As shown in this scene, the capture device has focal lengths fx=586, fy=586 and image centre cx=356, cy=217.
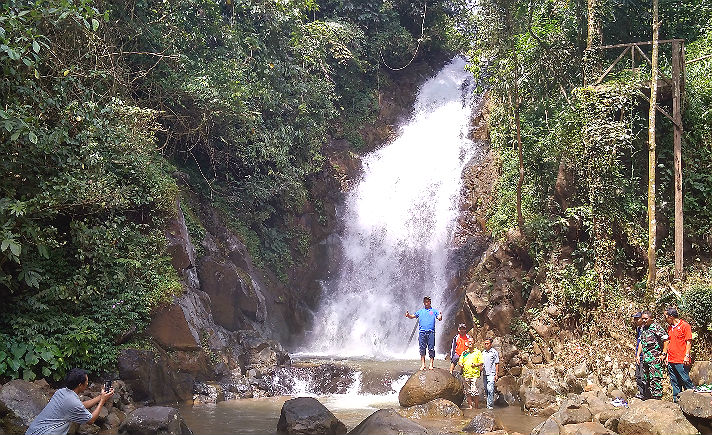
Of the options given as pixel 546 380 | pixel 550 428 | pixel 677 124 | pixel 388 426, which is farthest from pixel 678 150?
pixel 388 426

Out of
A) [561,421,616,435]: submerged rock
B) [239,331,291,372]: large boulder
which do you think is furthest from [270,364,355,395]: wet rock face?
[561,421,616,435]: submerged rock

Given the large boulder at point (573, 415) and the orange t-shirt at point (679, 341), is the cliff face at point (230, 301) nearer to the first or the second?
the large boulder at point (573, 415)

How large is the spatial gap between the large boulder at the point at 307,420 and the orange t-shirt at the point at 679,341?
207 inches

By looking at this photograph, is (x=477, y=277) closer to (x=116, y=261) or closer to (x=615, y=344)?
(x=615, y=344)

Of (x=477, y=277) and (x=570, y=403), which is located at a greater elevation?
(x=477, y=277)

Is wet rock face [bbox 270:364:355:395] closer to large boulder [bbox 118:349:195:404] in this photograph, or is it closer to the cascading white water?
large boulder [bbox 118:349:195:404]

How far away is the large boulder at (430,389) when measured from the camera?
10773 millimetres

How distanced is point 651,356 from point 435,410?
12.0 ft

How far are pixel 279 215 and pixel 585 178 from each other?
10679mm

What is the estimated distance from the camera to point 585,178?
1384 cm

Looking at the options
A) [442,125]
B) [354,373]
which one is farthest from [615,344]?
[442,125]

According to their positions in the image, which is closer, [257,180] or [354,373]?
[354,373]

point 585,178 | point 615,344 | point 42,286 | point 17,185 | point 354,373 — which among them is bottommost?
point 354,373

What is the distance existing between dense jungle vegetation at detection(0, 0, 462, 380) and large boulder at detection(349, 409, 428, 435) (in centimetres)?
Result: 515
